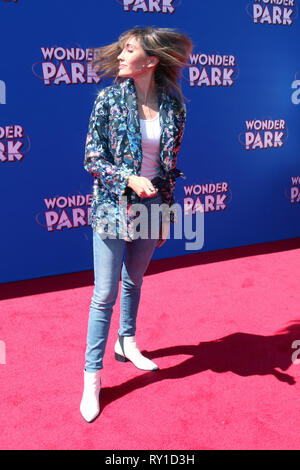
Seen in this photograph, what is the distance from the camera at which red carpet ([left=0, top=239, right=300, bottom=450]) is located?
203 cm

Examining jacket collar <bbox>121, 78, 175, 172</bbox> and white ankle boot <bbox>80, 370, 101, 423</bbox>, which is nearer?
jacket collar <bbox>121, 78, 175, 172</bbox>

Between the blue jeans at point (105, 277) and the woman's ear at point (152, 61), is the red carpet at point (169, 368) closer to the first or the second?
the blue jeans at point (105, 277)

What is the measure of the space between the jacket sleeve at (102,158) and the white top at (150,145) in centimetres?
14

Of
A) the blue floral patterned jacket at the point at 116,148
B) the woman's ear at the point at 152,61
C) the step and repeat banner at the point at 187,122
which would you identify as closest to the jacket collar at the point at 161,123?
the blue floral patterned jacket at the point at 116,148

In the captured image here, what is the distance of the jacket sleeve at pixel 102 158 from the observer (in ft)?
6.20

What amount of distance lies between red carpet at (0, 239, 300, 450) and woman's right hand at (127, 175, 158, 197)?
1.13 m

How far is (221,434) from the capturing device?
6.64 ft

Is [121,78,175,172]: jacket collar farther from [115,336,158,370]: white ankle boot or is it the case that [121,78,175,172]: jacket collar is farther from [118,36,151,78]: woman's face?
[115,336,158,370]: white ankle boot

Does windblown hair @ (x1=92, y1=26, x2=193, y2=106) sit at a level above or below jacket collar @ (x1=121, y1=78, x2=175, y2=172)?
above

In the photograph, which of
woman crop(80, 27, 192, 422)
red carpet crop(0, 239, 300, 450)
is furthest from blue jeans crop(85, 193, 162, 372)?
red carpet crop(0, 239, 300, 450)

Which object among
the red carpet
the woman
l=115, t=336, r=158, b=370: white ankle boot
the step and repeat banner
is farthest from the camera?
the step and repeat banner
